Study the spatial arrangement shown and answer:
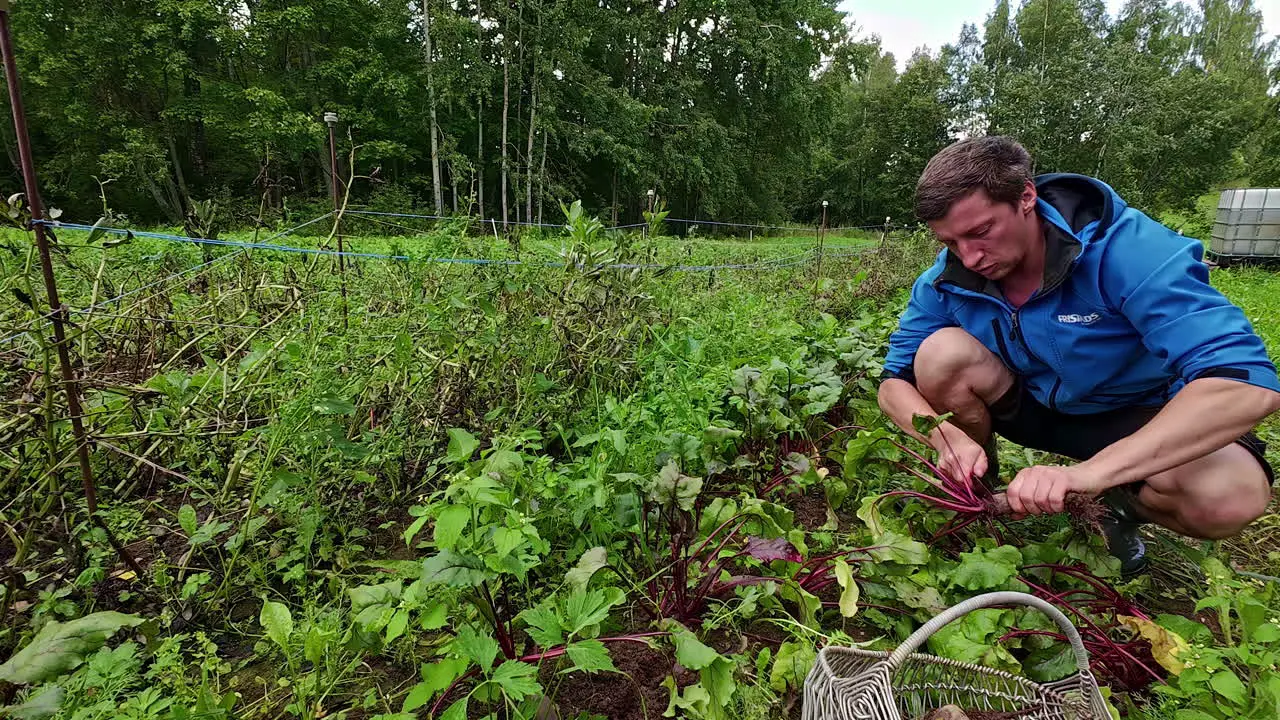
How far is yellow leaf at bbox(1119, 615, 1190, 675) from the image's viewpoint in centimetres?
117

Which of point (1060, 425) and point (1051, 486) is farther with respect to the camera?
point (1060, 425)

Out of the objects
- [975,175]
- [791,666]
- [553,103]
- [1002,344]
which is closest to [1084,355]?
[1002,344]

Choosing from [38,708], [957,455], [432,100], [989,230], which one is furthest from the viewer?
[432,100]

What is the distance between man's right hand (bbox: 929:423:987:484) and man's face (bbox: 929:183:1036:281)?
48 centimetres

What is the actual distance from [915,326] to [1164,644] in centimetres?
111

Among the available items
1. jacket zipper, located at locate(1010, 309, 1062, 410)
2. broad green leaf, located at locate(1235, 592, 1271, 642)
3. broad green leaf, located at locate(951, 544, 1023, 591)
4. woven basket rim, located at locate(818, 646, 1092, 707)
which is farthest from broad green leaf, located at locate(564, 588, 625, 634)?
jacket zipper, located at locate(1010, 309, 1062, 410)

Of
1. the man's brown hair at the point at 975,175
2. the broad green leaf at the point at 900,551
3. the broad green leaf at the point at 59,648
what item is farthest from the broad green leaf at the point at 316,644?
the man's brown hair at the point at 975,175

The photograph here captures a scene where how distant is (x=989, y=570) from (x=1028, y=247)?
89 cm

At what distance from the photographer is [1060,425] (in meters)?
1.94

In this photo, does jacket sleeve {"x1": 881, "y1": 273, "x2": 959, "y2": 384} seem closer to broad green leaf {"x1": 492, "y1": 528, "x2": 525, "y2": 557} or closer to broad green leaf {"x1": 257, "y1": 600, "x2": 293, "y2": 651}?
broad green leaf {"x1": 492, "y1": 528, "x2": 525, "y2": 557}

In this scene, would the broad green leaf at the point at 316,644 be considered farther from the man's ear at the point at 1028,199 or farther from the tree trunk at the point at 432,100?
the tree trunk at the point at 432,100

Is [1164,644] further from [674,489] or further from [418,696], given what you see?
[418,696]

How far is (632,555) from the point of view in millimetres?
1562

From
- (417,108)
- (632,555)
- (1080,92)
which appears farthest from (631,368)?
(1080,92)
